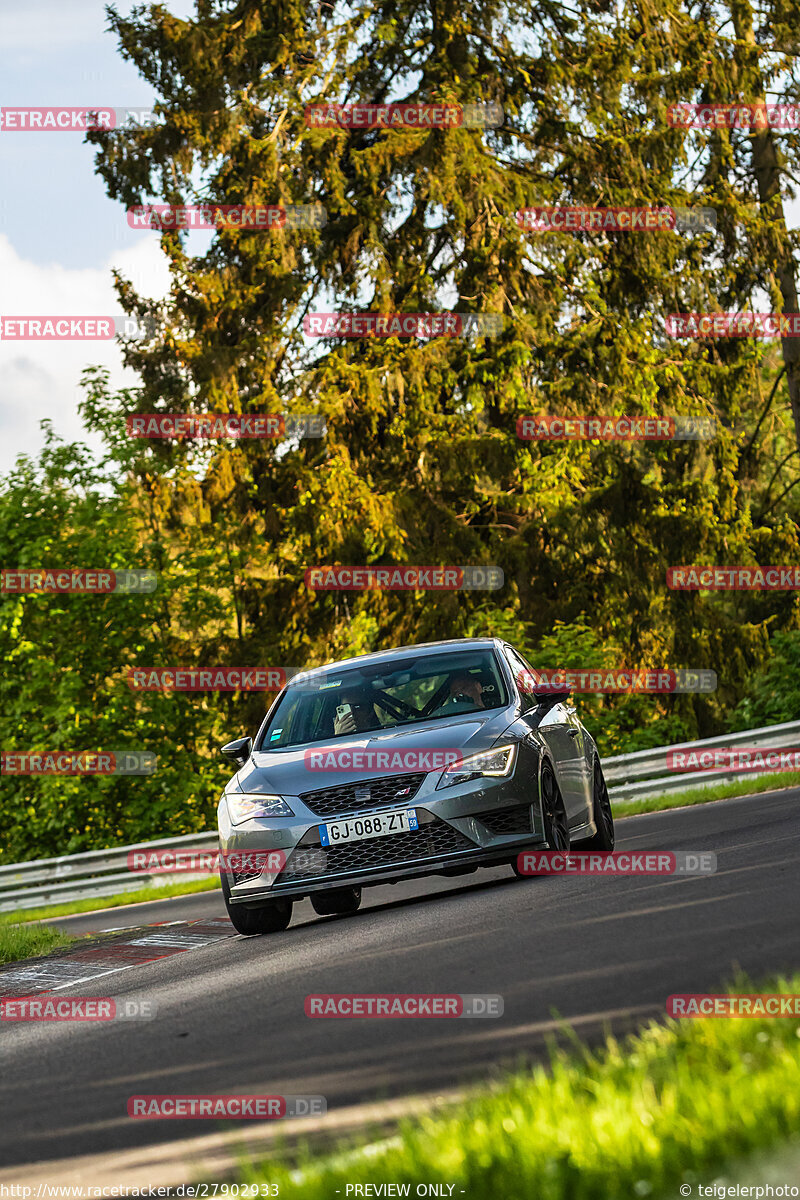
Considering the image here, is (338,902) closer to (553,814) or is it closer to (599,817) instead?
(553,814)

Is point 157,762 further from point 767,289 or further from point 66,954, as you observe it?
point 66,954

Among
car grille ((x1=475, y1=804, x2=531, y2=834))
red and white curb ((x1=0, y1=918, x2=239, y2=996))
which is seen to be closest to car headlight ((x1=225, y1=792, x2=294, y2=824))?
car grille ((x1=475, y1=804, x2=531, y2=834))

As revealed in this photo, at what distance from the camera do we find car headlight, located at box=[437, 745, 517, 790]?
9.95 m

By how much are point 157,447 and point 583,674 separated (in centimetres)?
897

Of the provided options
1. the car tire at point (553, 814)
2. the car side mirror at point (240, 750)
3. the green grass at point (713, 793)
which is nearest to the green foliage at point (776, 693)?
the green grass at point (713, 793)

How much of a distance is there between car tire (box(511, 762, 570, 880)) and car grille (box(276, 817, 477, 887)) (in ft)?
2.13

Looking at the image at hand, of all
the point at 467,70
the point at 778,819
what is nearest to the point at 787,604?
the point at 467,70

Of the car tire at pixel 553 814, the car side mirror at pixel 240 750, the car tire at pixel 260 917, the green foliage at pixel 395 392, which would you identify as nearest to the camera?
the car tire at pixel 553 814

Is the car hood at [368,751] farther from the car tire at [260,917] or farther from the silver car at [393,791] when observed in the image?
the car tire at [260,917]

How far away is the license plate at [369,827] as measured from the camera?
987cm

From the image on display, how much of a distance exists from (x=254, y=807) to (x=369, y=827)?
32.7 inches

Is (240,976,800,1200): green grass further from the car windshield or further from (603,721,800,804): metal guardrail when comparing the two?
(603,721,800,804): metal guardrail

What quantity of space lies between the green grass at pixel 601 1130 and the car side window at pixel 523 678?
6479mm

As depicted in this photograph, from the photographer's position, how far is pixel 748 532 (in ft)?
99.6
